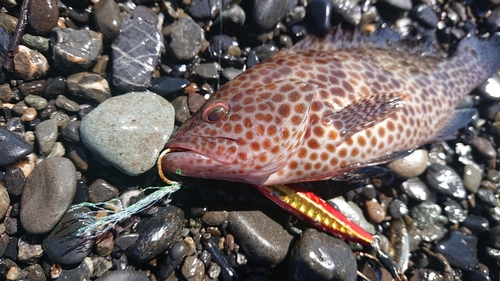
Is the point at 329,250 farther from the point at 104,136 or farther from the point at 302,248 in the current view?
the point at 104,136

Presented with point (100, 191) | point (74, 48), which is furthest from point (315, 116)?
point (74, 48)

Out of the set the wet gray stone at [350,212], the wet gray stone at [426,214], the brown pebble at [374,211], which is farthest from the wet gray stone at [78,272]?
the wet gray stone at [426,214]

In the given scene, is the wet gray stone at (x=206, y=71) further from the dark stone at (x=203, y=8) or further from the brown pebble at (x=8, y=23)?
the brown pebble at (x=8, y=23)

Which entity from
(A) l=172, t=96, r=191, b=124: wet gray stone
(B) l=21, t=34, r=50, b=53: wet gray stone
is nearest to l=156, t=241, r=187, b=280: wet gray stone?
(A) l=172, t=96, r=191, b=124: wet gray stone

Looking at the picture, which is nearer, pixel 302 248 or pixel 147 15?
pixel 302 248

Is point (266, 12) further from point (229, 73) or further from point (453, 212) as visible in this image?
point (453, 212)

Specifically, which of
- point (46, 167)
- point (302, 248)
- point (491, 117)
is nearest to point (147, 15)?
point (46, 167)

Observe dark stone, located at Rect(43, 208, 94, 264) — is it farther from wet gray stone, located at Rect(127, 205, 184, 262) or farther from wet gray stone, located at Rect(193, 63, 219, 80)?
wet gray stone, located at Rect(193, 63, 219, 80)
